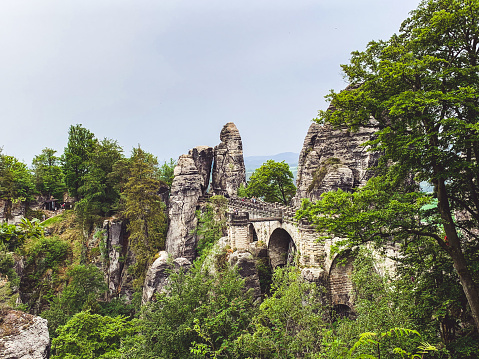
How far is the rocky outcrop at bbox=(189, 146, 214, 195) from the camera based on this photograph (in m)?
45.3

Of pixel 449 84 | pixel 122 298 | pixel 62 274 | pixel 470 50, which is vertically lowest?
pixel 122 298

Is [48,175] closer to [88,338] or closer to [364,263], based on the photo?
[88,338]

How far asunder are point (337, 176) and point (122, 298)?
24489mm

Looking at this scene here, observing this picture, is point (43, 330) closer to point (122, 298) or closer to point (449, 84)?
point (449, 84)

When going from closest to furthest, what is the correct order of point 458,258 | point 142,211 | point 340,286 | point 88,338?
point 458,258 < point 88,338 < point 340,286 < point 142,211

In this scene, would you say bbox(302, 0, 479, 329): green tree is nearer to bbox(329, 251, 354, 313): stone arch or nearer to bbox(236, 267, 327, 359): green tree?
bbox(236, 267, 327, 359): green tree

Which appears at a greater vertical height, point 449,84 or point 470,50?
point 470,50

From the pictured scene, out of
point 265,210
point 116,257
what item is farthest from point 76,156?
point 265,210

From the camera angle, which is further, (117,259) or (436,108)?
(117,259)

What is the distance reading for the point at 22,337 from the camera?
4895mm

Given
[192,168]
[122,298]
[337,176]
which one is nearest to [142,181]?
[192,168]

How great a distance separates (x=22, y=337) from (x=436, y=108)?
11065 millimetres

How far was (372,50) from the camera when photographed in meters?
10.6

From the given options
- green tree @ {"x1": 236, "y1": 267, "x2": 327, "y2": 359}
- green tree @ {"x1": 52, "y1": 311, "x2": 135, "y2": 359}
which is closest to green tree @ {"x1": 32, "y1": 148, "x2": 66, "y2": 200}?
green tree @ {"x1": 52, "y1": 311, "x2": 135, "y2": 359}
